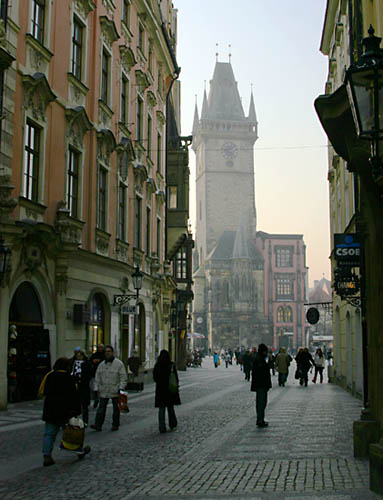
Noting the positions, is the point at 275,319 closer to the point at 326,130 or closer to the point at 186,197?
the point at 186,197

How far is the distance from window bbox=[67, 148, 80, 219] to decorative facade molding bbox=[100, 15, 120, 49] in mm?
4820

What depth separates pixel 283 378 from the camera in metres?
28.2

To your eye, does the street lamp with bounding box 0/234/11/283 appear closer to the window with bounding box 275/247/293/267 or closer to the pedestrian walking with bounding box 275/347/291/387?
the pedestrian walking with bounding box 275/347/291/387

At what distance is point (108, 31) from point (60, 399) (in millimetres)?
16334

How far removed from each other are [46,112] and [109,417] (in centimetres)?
793

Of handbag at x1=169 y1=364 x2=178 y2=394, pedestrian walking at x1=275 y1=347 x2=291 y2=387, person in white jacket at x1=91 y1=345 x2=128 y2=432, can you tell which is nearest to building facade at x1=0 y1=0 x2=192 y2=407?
person in white jacket at x1=91 y1=345 x2=128 y2=432

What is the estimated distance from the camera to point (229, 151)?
126 m

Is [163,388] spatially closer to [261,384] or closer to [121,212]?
[261,384]

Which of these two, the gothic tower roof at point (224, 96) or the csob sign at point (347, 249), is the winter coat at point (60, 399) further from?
the gothic tower roof at point (224, 96)

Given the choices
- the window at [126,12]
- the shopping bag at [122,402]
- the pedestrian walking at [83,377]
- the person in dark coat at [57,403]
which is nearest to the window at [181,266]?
the window at [126,12]

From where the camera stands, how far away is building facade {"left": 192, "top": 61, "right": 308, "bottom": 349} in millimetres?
114062

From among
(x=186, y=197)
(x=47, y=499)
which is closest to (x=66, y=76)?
(x=47, y=499)

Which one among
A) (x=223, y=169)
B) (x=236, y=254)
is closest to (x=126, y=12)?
(x=236, y=254)

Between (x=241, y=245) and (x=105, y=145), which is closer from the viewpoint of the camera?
(x=105, y=145)
